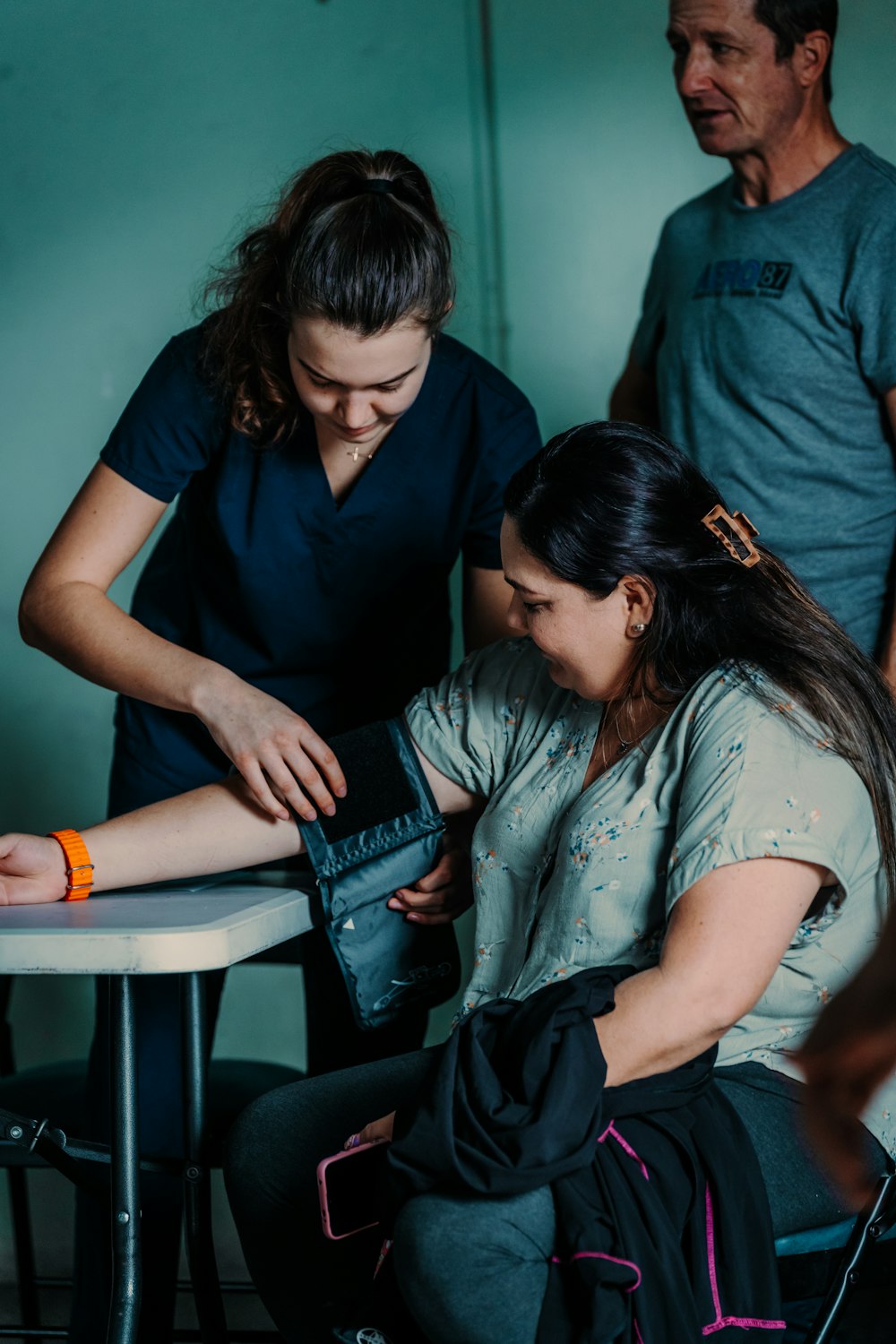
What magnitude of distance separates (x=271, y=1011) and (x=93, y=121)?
161 centimetres

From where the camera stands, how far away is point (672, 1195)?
3.59ft

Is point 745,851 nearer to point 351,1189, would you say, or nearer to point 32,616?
point 351,1189

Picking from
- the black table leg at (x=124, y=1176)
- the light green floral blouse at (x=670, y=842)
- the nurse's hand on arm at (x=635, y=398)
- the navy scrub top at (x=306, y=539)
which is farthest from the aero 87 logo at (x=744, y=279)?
the black table leg at (x=124, y=1176)

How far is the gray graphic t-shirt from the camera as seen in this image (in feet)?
5.66

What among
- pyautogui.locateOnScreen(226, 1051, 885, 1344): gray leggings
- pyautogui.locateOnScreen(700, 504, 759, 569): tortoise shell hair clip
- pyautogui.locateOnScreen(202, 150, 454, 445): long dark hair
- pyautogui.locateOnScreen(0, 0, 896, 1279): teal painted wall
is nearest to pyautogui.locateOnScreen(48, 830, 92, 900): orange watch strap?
pyautogui.locateOnScreen(226, 1051, 885, 1344): gray leggings

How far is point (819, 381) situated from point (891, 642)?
0.33 m

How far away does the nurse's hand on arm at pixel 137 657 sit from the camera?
4.67 feet

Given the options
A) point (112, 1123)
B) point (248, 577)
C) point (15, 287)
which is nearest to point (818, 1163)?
point (112, 1123)

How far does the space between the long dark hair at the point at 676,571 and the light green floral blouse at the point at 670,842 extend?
0.04 m

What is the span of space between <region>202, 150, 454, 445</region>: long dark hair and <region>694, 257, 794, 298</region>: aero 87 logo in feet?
1.59

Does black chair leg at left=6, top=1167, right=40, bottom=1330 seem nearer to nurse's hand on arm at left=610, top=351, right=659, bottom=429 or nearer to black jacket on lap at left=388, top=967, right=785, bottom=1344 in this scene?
black jacket on lap at left=388, top=967, right=785, bottom=1344

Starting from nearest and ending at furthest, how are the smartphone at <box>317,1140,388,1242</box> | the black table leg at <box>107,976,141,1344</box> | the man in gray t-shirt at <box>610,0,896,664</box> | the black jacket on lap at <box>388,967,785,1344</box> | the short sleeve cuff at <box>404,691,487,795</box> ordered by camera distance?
the black jacket on lap at <box>388,967,785,1344</box>
the smartphone at <box>317,1140,388,1242</box>
the black table leg at <box>107,976,141,1344</box>
the short sleeve cuff at <box>404,691,487,795</box>
the man in gray t-shirt at <box>610,0,896,664</box>

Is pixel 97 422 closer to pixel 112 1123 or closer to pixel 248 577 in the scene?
pixel 248 577

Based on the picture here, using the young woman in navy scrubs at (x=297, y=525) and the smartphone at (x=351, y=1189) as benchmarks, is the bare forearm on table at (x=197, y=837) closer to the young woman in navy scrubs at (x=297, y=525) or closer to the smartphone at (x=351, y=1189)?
the young woman in navy scrubs at (x=297, y=525)
